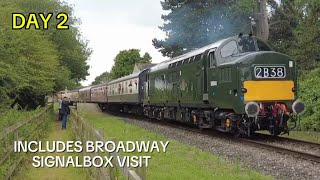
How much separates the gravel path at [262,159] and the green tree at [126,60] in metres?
102

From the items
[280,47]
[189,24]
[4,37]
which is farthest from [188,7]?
[4,37]

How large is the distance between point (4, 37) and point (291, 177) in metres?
12.5

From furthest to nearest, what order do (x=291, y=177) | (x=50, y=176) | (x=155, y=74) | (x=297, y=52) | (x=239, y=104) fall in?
(x=297, y=52) → (x=155, y=74) → (x=239, y=104) → (x=50, y=176) → (x=291, y=177)

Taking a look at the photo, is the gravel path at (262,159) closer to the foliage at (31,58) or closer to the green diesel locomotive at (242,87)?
the green diesel locomotive at (242,87)

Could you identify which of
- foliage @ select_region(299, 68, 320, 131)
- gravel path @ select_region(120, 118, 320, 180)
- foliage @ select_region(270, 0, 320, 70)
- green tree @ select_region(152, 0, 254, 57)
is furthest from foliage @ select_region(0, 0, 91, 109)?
foliage @ select_region(270, 0, 320, 70)

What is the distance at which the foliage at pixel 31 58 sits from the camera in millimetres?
17469

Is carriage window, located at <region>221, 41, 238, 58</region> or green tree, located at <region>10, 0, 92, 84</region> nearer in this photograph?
carriage window, located at <region>221, 41, 238, 58</region>

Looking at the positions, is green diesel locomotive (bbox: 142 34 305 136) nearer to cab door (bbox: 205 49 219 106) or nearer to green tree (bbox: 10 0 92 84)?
cab door (bbox: 205 49 219 106)

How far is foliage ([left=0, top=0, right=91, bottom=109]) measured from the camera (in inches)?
688

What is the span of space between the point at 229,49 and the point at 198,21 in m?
28.8

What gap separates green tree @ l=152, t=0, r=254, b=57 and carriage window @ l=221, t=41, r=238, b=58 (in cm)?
2614

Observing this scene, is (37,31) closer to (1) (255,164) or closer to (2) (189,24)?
(2) (189,24)

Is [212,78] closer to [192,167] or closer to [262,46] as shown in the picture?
[262,46]

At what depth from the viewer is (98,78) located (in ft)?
630
